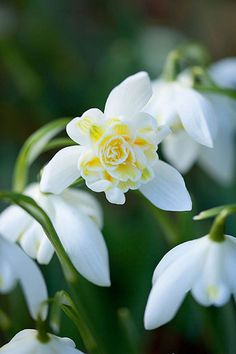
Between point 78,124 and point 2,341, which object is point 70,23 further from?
point 78,124

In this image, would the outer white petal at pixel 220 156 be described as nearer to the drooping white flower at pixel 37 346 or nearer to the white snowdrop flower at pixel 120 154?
the white snowdrop flower at pixel 120 154

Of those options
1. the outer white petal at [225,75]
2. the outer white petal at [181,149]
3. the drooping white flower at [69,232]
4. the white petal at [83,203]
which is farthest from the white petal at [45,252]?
the outer white petal at [225,75]

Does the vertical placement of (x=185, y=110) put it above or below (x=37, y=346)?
above

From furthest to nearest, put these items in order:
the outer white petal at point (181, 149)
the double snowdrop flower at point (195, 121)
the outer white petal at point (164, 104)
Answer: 1. the outer white petal at point (181, 149)
2. the outer white petal at point (164, 104)
3. the double snowdrop flower at point (195, 121)

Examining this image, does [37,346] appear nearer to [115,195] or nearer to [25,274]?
[25,274]

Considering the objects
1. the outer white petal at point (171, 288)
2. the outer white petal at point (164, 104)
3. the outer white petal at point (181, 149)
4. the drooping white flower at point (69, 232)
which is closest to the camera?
the outer white petal at point (171, 288)

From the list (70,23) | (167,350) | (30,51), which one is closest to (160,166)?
(167,350)

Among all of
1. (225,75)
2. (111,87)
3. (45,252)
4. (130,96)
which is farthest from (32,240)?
(111,87)

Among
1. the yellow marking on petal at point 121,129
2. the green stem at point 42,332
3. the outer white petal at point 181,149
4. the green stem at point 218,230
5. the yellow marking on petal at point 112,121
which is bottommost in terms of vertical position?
the outer white petal at point 181,149

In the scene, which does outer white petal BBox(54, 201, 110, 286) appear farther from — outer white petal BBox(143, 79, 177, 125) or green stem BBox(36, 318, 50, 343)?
outer white petal BBox(143, 79, 177, 125)
